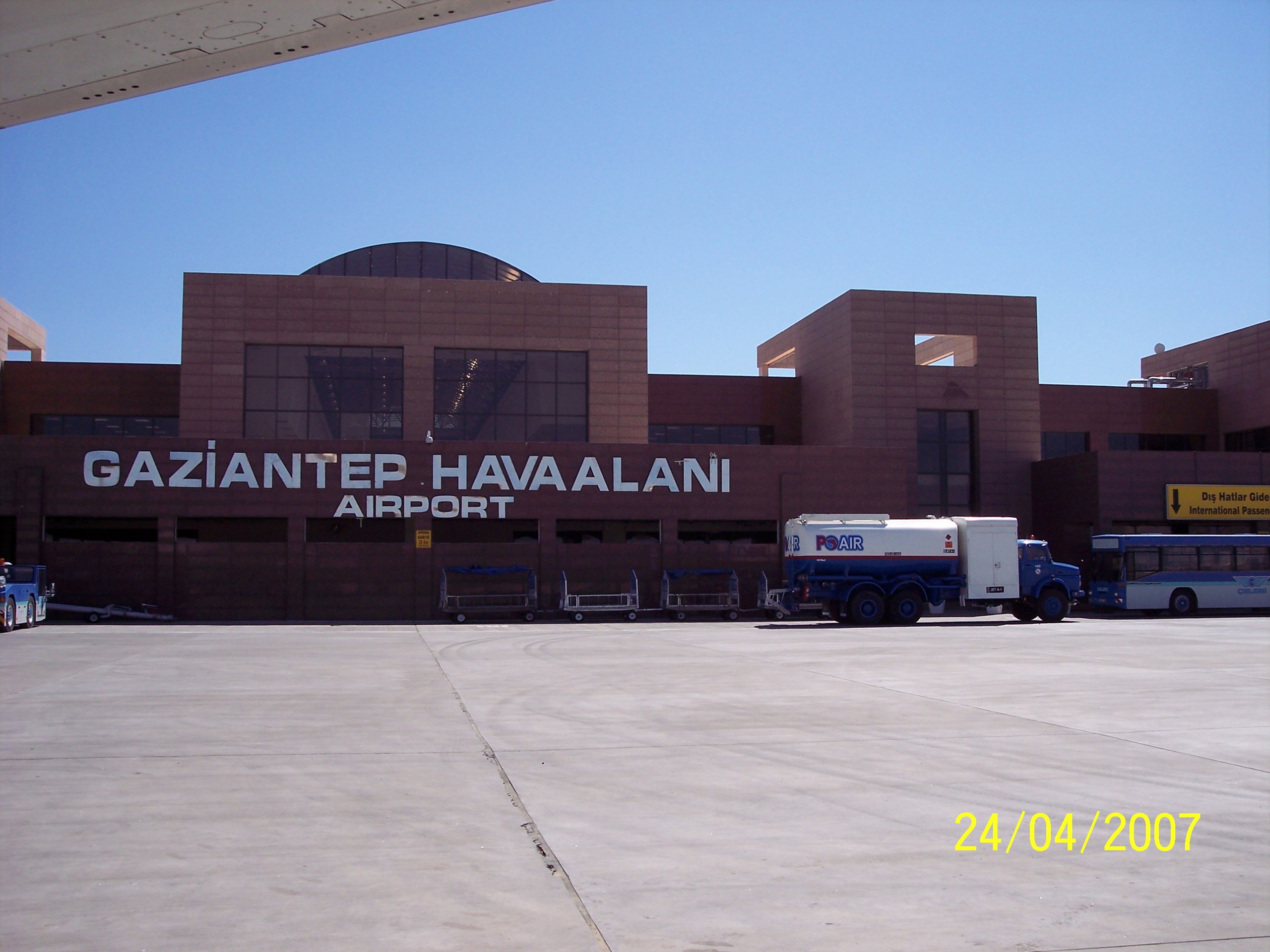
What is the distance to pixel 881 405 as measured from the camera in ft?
160

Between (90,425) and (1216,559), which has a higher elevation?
(90,425)

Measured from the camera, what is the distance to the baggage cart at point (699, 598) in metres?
40.0

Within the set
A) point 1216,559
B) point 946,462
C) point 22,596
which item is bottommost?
point 22,596

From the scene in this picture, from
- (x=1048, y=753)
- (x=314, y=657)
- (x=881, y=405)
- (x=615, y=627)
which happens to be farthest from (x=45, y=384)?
→ (x=1048, y=753)

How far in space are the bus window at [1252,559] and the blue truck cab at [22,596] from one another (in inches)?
1662

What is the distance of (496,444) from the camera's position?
41094 millimetres

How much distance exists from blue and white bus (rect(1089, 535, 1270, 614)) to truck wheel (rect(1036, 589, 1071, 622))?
469 centimetres

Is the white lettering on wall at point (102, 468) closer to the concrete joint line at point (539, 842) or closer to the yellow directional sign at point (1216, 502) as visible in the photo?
the concrete joint line at point (539, 842)

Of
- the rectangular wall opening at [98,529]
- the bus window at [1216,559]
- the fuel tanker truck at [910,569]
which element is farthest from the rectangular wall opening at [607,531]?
the bus window at [1216,559]

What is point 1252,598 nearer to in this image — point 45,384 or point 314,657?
point 314,657

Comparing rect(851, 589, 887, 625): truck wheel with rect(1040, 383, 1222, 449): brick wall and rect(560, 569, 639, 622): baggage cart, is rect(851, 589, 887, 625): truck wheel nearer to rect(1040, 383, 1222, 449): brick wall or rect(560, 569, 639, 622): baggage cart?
rect(560, 569, 639, 622): baggage cart

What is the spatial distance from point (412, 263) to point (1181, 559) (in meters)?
34.3
